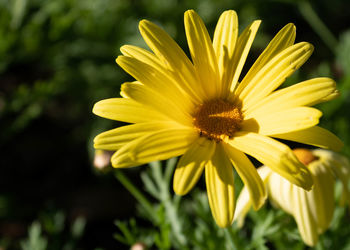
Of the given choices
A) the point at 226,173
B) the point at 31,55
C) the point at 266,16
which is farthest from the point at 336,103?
the point at 31,55

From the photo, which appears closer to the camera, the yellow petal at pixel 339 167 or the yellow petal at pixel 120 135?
the yellow petal at pixel 120 135

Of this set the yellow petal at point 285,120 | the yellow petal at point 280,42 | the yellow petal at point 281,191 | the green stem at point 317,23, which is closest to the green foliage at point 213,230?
the yellow petal at point 281,191

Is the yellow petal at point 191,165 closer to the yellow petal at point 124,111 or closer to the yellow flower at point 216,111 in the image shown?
the yellow flower at point 216,111

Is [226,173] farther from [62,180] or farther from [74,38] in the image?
[74,38]

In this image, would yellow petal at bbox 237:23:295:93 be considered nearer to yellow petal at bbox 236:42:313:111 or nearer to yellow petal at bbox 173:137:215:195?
yellow petal at bbox 236:42:313:111

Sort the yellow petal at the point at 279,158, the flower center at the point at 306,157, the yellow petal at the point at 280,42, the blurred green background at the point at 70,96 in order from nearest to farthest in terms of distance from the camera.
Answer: the yellow petal at the point at 279,158 < the yellow petal at the point at 280,42 < the flower center at the point at 306,157 < the blurred green background at the point at 70,96

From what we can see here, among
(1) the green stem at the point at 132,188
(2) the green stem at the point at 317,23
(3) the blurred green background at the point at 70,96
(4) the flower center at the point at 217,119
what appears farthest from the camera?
(2) the green stem at the point at 317,23
